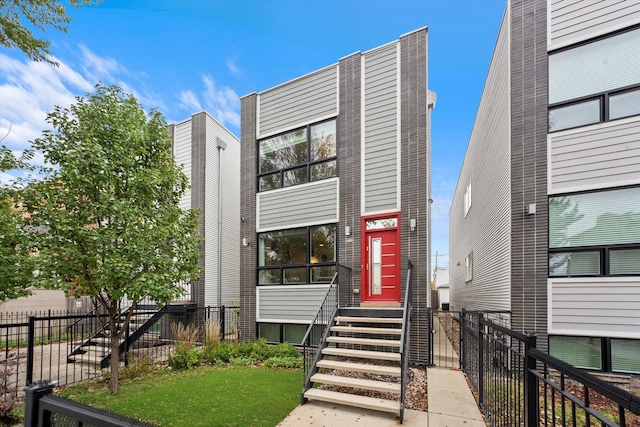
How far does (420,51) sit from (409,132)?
194 centimetres

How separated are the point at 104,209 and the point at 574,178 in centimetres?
886

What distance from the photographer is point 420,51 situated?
7.62m

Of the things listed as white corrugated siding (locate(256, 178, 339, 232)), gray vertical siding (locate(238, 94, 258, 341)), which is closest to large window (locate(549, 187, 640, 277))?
white corrugated siding (locate(256, 178, 339, 232))

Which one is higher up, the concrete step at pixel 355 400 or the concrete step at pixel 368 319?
the concrete step at pixel 368 319

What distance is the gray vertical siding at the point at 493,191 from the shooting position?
7.33 metres

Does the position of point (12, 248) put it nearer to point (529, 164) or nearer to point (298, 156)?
point (298, 156)

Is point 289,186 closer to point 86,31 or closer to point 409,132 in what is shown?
point 409,132

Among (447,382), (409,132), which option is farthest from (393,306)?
(409,132)

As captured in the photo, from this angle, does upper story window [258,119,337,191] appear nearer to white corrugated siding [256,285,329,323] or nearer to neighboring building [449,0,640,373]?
white corrugated siding [256,285,329,323]

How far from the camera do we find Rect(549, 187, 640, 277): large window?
579 centimetres

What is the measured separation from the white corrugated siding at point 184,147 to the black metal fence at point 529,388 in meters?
10.1

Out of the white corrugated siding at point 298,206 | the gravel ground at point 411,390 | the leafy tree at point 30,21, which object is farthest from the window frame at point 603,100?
the leafy tree at point 30,21

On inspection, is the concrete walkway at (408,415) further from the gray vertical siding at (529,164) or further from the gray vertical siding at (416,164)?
the gray vertical siding at (529,164)

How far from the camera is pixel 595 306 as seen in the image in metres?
5.94
